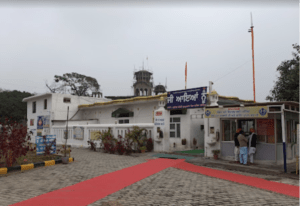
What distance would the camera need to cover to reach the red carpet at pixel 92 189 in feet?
18.2

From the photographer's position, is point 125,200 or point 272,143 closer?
point 125,200

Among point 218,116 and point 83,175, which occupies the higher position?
point 218,116

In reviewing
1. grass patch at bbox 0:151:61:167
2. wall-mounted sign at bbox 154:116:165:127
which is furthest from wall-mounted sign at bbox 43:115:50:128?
wall-mounted sign at bbox 154:116:165:127

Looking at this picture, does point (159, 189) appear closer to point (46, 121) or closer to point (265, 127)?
point (265, 127)

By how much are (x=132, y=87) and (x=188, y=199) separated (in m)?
50.0

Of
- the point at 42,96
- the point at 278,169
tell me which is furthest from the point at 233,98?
the point at 42,96

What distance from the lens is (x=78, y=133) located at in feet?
64.4

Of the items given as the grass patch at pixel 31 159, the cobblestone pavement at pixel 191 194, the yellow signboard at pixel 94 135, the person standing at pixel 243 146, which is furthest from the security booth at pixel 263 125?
the yellow signboard at pixel 94 135

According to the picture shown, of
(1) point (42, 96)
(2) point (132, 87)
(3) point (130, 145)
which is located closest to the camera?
(3) point (130, 145)

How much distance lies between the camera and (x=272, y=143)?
10.7 meters

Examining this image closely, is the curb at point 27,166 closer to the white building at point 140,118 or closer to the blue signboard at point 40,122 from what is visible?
the white building at point 140,118

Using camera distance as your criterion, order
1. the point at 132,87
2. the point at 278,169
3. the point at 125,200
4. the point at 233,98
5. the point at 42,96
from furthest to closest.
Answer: the point at 132,87 < the point at 42,96 < the point at 233,98 < the point at 278,169 < the point at 125,200

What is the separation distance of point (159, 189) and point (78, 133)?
14.3 meters

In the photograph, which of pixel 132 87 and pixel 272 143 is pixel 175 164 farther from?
pixel 132 87
